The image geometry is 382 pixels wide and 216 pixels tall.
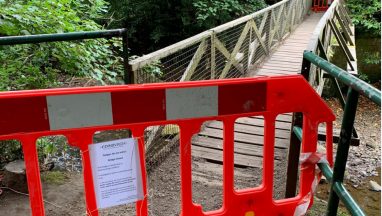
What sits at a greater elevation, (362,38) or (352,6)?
(352,6)

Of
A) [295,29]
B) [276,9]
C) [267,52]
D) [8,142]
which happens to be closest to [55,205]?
[8,142]

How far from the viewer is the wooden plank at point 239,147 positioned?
4348 millimetres

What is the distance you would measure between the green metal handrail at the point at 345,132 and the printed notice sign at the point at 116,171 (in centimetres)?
97

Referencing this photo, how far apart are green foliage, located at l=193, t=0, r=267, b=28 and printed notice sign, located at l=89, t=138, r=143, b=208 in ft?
28.3

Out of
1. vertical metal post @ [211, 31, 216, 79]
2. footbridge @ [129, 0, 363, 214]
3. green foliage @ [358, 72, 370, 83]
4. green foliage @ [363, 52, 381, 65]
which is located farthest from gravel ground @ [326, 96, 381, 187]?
vertical metal post @ [211, 31, 216, 79]

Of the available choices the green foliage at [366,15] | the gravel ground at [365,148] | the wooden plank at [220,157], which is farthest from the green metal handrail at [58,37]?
the green foliage at [366,15]

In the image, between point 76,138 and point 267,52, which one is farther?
point 267,52

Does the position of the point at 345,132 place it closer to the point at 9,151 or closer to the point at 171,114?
the point at 171,114

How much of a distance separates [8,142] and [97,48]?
1.32 metres

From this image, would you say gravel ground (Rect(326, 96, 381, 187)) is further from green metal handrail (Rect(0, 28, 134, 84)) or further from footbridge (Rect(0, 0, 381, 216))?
green metal handrail (Rect(0, 28, 134, 84))

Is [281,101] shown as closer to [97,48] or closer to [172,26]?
[97,48]

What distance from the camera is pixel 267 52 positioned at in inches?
328

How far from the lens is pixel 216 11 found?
10633 mm

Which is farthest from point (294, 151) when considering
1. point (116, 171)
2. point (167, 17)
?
point (167, 17)
